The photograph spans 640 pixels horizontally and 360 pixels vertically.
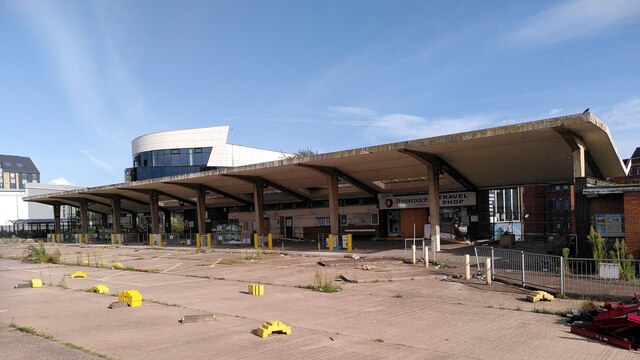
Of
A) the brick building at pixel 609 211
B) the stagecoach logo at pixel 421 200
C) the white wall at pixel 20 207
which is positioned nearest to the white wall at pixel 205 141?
the stagecoach logo at pixel 421 200

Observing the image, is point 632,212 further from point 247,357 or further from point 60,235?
point 60,235

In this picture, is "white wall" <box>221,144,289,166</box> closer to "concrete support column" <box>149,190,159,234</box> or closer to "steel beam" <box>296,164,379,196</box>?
A: "concrete support column" <box>149,190,159,234</box>

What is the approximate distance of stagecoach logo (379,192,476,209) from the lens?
3297 cm

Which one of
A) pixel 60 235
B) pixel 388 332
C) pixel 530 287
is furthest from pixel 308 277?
pixel 60 235

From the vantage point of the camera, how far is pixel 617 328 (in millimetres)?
8055

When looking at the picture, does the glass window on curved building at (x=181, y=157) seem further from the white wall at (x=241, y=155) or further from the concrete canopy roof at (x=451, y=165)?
the concrete canopy roof at (x=451, y=165)

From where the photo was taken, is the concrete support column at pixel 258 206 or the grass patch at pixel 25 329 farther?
the concrete support column at pixel 258 206

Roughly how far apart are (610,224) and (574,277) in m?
4.80

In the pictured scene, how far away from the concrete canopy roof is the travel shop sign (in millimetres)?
502

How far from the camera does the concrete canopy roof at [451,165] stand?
21.2 m

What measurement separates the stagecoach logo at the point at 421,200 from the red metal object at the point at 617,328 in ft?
80.9

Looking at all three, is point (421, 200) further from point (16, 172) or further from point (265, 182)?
point (16, 172)

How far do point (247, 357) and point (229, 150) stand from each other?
58744 mm

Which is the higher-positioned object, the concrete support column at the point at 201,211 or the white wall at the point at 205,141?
the white wall at the point at 205,141
